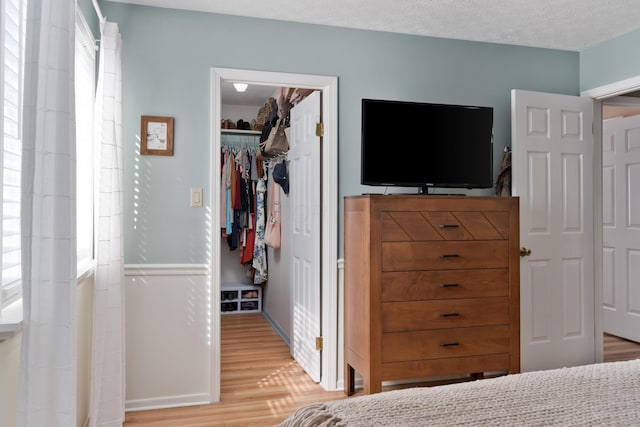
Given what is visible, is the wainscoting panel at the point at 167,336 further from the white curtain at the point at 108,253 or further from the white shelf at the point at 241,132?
the white shelf at the point at 241,132

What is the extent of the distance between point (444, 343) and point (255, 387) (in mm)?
1267

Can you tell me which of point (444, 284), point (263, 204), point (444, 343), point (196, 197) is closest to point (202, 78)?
point (196, 197)

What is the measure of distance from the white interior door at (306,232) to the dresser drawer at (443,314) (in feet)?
2.19

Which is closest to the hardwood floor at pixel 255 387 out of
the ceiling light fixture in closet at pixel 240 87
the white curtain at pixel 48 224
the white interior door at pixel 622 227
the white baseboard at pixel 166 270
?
the white interior door at pixel 622 227

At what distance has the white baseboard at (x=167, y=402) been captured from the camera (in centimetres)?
293

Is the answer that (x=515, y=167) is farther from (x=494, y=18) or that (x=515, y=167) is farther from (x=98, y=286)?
(x=98, y=286)

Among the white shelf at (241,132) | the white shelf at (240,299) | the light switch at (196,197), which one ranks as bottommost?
the white shelf at (240,299)

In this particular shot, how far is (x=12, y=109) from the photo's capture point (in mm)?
1550

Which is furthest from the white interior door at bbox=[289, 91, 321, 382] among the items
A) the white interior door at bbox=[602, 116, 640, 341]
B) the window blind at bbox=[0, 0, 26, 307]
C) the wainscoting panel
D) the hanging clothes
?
the white interior door at bbox=[602, 116, 640, 341]

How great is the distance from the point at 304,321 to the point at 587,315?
202 cm

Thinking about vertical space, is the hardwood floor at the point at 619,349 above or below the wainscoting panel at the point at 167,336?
below

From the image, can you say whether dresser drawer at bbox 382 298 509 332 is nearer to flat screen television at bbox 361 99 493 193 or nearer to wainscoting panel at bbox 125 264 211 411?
flat screen television at bbox 361 99 493 193

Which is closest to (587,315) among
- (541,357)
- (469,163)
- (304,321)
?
(541,357)

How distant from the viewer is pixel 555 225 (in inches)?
138
